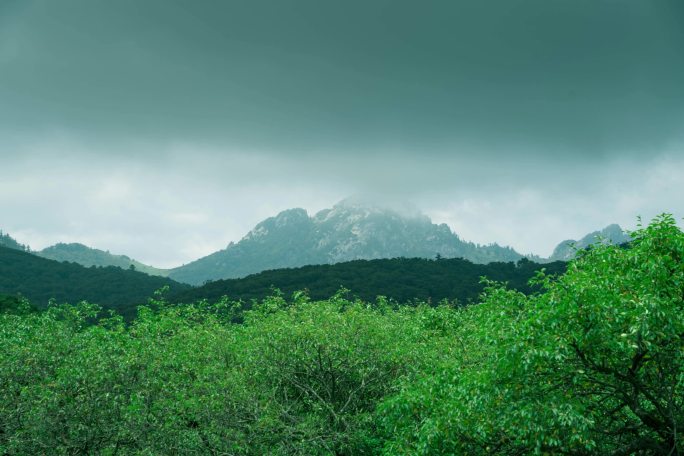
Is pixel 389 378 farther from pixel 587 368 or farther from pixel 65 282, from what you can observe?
pixel 65 282

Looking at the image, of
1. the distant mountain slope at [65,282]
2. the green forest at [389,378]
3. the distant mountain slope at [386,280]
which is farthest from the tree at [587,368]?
the distant mountain slope at [65,282]

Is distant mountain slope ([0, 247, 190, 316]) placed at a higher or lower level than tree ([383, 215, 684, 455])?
higher

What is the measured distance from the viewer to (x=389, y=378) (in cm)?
2814

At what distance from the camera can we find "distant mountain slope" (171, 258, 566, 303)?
113 metres

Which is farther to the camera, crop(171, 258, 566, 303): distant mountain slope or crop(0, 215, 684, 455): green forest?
crop(171, 258, 566, 303): distant mountain slope

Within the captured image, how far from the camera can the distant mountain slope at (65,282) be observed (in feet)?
447

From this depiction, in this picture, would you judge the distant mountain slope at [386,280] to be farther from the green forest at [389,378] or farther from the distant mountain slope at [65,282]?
the green forest at [389,378]

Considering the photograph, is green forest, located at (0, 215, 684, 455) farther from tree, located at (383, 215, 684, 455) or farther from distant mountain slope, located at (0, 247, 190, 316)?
distant mountain slope, located at (0, 247, 190, 316)

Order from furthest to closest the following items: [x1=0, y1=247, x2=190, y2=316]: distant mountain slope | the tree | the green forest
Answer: [x1=0, y1=247, x2=190, y2=316]: distant mountain slope, the green forest, the tree

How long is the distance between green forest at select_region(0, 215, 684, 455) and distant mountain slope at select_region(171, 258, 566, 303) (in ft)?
244

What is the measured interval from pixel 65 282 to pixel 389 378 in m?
149

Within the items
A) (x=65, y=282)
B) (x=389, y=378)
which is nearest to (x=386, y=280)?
(x=65, y=282)

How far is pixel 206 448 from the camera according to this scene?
24.4m

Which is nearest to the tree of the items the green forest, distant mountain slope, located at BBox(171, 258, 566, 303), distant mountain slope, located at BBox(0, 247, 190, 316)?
the green forest
